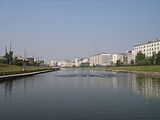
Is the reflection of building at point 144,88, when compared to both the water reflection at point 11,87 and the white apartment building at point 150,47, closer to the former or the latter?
the water reflection at point 11,87

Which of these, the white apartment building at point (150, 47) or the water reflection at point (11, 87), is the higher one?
the white apartment building at point (150, 47)

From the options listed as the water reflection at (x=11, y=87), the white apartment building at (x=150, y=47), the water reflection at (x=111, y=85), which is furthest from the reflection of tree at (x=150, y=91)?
the white apartment building at (x=150, y=47)

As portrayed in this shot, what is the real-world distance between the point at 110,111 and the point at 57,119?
310cm

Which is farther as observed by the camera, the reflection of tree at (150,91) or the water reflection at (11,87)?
the water reflection at (11,87)

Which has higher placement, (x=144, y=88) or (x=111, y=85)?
(x=144, y=88)

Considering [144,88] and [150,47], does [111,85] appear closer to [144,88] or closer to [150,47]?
[144,88]

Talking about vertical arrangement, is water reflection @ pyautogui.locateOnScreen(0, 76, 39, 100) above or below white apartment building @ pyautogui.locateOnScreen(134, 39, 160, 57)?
below

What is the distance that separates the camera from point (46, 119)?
30.5ft

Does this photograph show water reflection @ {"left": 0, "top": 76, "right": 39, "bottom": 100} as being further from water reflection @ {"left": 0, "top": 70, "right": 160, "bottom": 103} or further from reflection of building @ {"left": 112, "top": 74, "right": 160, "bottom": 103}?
reflection of building @ {"left": 112, "top": 74, "right": 160, "bottom": 103}

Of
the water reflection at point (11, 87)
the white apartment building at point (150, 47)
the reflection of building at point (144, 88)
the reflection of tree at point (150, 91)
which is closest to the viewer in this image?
the reflection of tree at point (150, 91)

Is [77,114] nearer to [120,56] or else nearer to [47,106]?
[47,106]

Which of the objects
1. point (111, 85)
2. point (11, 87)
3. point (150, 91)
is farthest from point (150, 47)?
point (11, 87)

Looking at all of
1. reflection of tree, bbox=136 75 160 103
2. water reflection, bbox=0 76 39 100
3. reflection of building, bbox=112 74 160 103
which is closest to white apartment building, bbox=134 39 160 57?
reflection of building, bbox=112 74 160 103

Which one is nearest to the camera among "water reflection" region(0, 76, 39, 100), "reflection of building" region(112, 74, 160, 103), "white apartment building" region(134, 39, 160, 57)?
"reflection of building" region(112, 74, 160, 103)
